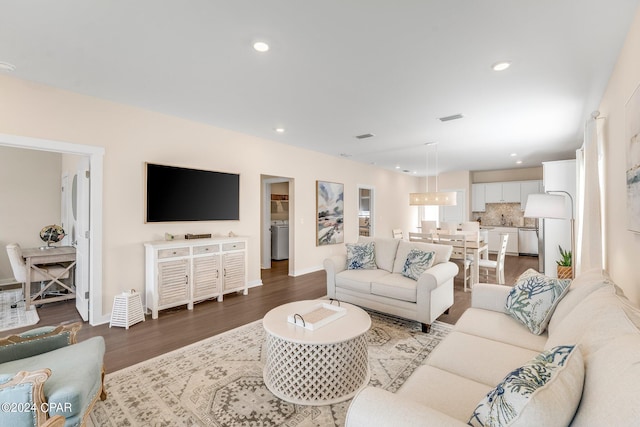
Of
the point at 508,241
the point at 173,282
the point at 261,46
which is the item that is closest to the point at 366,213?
the point at 508,241

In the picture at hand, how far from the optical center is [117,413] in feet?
6.21

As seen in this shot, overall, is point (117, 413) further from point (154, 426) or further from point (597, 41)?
point (597, 41)

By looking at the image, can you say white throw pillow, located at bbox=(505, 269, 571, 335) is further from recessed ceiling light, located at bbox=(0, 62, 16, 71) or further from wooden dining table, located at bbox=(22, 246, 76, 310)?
wooden dining table, located at bbox=(22, 246, 76, 310)

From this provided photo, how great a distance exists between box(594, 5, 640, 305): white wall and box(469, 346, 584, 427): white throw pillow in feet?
5.02

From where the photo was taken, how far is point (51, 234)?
4820 millimetres

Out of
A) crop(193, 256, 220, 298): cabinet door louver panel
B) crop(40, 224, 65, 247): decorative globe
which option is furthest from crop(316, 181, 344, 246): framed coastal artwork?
crop(40, 224, 65, 247): decorative globe

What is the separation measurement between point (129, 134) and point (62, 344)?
2612 mm

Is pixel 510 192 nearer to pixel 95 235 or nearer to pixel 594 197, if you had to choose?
pixel 594 197

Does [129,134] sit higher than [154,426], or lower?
higher

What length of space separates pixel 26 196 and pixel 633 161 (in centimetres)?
797

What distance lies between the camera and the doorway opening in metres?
5.93

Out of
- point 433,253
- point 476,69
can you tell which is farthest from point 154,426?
point 476,69

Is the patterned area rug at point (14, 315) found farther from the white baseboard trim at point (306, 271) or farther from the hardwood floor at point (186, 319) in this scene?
the white baseboard trim at point (306, 271)

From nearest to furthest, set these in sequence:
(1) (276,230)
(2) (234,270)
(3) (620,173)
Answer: (3) (620,173)
(2) (234,270)
(1) (276,230)
